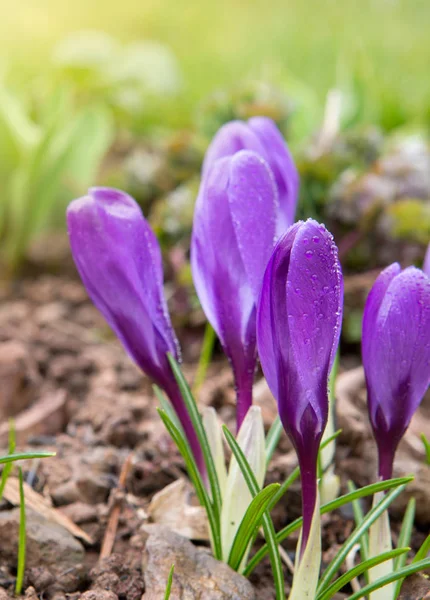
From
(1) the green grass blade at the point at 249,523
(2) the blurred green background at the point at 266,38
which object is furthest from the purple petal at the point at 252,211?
(2) the blurred green background at the point at 266,38

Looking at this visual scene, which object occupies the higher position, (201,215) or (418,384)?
(201,215)

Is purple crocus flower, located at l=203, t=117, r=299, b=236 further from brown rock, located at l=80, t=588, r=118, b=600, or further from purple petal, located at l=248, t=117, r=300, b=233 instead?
brown rock, located at l=80, t=588, r=118, b=600

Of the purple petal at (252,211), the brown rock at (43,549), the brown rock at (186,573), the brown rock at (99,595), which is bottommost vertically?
the brown rock at (43,549)

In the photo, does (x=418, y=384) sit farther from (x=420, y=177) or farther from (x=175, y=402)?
(x=420, y=177)

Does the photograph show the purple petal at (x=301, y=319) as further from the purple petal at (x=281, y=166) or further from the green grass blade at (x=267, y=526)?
the purple petal at (x=281, y=166)

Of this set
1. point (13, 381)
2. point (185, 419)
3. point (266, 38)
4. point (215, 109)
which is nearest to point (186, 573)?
point (185, 419)

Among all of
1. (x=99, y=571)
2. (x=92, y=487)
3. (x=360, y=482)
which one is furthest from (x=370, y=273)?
(x=99, y=571)
